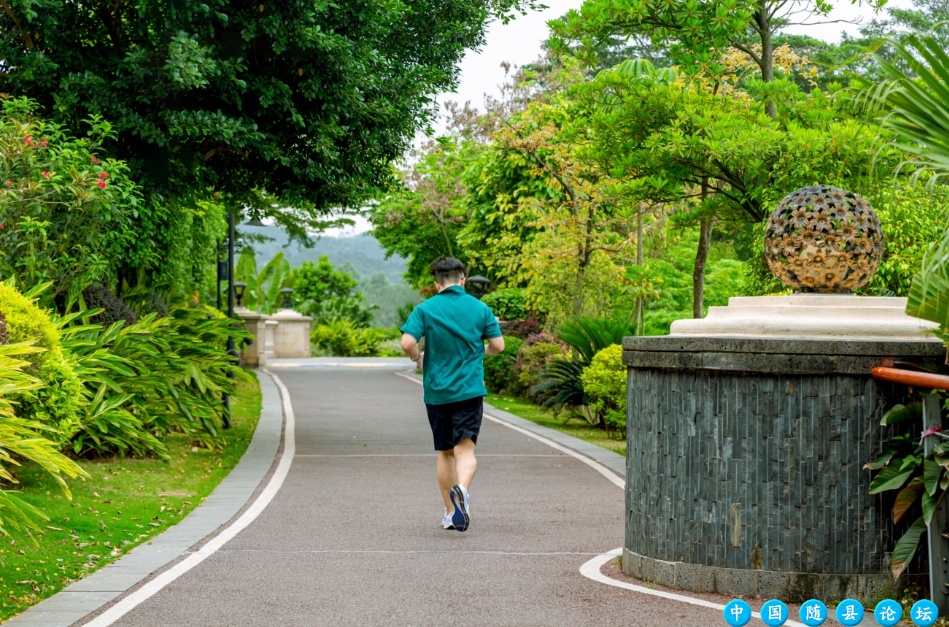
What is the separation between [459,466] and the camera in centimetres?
877

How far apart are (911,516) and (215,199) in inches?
560

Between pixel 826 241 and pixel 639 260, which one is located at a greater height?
pixel 639 260

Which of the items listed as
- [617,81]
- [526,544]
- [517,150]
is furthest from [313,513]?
[517,150]

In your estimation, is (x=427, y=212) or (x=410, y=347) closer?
(x=410, y=347)

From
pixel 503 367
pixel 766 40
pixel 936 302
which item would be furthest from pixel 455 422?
pixel 503 367

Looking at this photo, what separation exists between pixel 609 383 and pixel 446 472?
25.6 feet

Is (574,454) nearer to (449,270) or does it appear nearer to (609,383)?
(609,383)

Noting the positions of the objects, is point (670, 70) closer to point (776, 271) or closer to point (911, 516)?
point (776, 271)

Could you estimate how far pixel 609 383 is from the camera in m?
16.3

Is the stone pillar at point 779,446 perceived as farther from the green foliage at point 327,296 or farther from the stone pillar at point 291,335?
the green foliage at point 327,296

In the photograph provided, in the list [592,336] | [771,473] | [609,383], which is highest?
[592,336]

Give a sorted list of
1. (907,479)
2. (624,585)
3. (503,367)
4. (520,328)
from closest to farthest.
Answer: (907,479) < (624,585) < (503,367) < (520,328)

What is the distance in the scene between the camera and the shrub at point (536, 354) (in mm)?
21969

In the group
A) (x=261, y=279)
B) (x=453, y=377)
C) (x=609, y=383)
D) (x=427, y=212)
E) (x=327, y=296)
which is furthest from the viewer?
(x=327, y=296)
